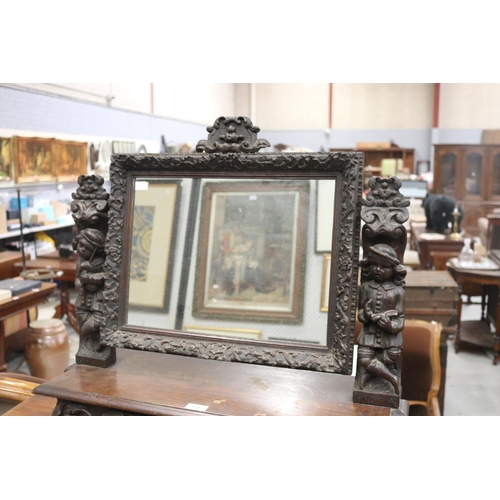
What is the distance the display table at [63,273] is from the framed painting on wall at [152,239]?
3399 mm

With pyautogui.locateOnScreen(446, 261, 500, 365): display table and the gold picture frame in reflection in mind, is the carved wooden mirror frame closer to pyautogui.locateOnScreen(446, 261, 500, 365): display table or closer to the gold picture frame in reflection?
the gold picture frame in reflection

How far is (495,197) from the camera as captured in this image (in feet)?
37.2

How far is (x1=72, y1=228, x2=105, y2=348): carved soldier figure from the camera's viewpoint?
1771mm

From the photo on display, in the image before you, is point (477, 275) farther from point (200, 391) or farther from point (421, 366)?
point (200, 391)

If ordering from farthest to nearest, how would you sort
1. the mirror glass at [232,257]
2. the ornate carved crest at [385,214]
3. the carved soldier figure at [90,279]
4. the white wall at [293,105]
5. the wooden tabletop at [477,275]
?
1. the white wall at [293,105]
2. the wooden tabletop at [477,275]
3. the carved soldier figure at [90,279]
4. the mirror glass at [232,257]
5. the ornate carved crest at [385,214]

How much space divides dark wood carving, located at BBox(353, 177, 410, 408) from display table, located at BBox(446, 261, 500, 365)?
3.35 metres

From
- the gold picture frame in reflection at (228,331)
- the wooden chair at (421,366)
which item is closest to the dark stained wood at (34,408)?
the gold picture frame in reflection at (228,331)

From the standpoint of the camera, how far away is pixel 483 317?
208 inches

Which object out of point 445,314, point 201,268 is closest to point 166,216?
point 201,268

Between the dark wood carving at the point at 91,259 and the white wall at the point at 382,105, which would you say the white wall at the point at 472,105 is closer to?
the white wall at the point at 382,105

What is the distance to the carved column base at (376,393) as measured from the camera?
59.8 inches

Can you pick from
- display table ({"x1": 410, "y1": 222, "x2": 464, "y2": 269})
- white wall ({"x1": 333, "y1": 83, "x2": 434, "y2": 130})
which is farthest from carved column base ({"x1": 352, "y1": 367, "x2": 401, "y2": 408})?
white wall ({"x1": 333, "y1": 83, "x2": 434, "y2": 130})

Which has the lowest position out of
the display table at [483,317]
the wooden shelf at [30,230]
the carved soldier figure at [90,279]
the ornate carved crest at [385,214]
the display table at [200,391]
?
the display table at [483,317]

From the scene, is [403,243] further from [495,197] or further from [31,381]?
[495,197]
